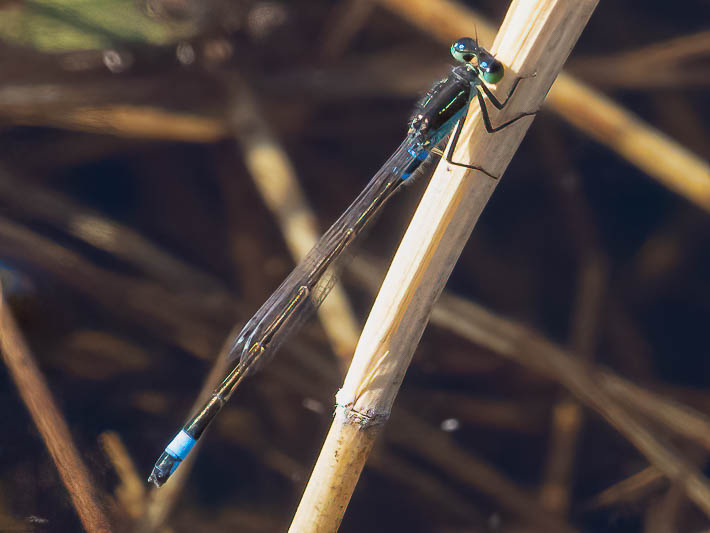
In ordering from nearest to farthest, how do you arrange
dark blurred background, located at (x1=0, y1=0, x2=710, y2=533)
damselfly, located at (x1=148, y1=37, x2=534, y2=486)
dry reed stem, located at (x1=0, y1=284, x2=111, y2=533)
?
dry reed stem, located at (x1=0, y1=284, x2=111, y2=533), damselfly, located at (x1=148, y1=37, x2=534, y2=486), dark blurred background, located at (x1=0, y1=0, x2=710, y2=533)

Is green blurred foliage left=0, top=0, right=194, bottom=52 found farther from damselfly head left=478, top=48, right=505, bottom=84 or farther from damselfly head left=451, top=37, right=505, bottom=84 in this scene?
damselfly head left=478, top=48, right=505, bottom=84

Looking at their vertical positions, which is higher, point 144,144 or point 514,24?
point 144,144

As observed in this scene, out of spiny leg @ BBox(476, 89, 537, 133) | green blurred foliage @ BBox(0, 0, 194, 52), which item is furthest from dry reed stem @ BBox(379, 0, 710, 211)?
green blurred foliage @ BBox(0, 0, 194, 52)

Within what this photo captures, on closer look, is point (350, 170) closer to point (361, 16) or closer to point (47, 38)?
point (361, 16)

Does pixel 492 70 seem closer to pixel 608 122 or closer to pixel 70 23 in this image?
pixel 608 122

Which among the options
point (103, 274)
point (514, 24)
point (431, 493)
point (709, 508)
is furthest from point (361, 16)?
point (709, 508)

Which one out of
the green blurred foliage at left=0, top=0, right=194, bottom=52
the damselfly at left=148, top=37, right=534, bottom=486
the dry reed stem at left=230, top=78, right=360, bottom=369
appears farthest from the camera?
the green blurred foliage at left=0, top=0, right=194, bottom=52

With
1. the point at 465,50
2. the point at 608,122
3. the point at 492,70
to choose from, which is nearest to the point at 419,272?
the point at 492,70
